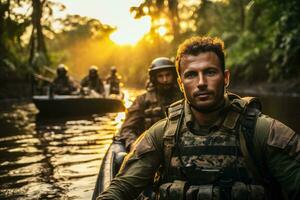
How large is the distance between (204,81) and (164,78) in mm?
4218

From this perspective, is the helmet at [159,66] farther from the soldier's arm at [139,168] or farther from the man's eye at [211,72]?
the man's eye at [211,72]

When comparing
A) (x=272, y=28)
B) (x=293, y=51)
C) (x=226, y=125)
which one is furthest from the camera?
(x=272, y=28)

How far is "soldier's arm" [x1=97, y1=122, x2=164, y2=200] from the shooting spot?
3125mm

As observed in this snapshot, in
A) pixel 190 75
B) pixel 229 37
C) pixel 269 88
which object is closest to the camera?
pixel 190 75

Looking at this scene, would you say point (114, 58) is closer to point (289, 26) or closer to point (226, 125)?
point (289, 26)

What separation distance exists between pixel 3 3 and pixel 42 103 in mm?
10453

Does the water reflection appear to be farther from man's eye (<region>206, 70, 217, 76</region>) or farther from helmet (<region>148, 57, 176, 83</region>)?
man's eye (<region>206, 70, 217, 76</region>)

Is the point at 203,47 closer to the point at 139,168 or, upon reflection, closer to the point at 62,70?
the point at 139,168

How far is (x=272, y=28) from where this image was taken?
29.1 meters

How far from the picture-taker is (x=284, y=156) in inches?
106

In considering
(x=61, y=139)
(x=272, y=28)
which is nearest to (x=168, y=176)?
(x=61, y=139)

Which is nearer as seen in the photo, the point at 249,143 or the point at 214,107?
the point at 249,143

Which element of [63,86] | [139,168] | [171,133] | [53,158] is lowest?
[53,158]

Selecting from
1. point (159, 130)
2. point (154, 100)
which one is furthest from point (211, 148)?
point (154, 100)
